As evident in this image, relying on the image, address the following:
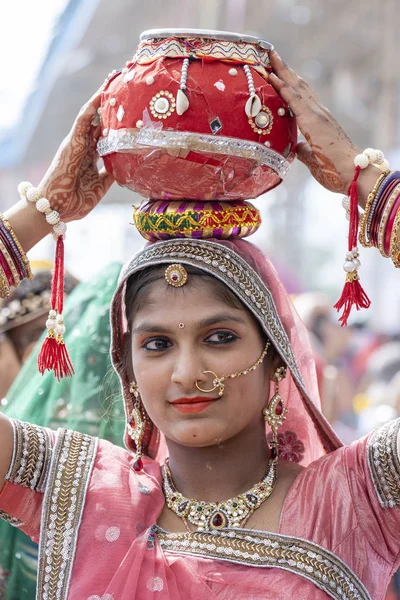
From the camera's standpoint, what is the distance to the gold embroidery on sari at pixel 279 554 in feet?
7.30

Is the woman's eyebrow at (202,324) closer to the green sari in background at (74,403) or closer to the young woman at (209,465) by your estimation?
the young woman at (209,465)

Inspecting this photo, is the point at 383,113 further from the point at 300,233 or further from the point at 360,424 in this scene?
the point at 360,424

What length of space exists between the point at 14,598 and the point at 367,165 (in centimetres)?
192

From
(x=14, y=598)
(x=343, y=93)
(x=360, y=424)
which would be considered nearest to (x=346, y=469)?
(x=14, y=598)

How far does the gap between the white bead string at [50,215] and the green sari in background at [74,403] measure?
50cm

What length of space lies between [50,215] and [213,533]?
96cm

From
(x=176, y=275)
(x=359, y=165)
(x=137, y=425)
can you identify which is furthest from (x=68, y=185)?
(x=359, y=165)

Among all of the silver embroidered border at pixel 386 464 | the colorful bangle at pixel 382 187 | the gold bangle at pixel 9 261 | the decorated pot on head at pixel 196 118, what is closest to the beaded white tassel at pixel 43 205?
the gold bangle at pixel 9 261

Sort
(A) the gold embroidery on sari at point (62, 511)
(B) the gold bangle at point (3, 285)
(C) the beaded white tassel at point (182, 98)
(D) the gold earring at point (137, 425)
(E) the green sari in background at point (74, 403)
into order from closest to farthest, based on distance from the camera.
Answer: (C) the beaded white tassel at point (182, 98)
(A) the gold embroidery on sari at point (62, 511)
(B) the gold bangle at point (3, 285)
(D) the gold earring at point (137, 425)
(E) the green sari in background at point (74, 403)

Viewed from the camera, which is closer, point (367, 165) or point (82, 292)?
point (367, 165)

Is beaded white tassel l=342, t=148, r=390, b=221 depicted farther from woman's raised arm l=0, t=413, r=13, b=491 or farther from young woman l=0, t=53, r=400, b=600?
woman's raised arm l=0, t=413, r=13, b=491

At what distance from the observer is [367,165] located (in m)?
2.34

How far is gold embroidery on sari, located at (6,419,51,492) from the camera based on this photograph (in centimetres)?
240

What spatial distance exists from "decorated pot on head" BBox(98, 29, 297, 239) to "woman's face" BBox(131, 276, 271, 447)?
0.21m
